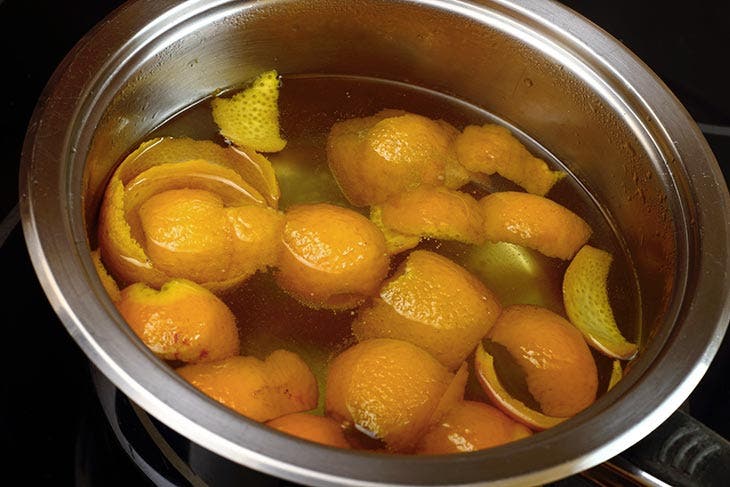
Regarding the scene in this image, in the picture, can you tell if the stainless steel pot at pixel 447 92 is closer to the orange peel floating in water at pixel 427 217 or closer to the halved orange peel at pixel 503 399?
the halved orange peel at pixel 503 399

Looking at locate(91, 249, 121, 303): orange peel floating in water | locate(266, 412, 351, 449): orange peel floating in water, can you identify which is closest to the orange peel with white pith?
locate(91, 249, 121, 303): orange peel floating in water

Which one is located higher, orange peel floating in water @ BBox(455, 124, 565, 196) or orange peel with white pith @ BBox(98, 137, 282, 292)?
orange peel floating in water @ BBox(455, 124, 565, 196)

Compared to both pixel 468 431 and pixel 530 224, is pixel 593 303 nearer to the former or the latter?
pixel 530 224

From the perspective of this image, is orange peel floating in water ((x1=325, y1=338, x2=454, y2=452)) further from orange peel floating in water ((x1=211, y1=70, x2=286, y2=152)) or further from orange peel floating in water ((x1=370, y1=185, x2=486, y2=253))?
orange peel floating in water ((x1=211, y1=70, x2=286, y2=152))

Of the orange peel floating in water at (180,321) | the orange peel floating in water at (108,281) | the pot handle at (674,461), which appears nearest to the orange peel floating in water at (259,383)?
the orange peel floating in water at (180,321)

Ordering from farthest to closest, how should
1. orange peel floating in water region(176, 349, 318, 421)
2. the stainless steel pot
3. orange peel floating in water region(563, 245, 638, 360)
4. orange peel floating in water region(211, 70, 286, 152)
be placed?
orange peel floating in water region(211, 70, 286, 152) → orange peel floating in water region(563, 245, 638, 360) → orange peel floating in water region(176, 349, 318, 421) → the stainless steel pot

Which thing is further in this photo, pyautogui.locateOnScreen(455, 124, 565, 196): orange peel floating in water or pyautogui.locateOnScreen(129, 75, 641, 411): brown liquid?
pyautogui.locateOnScreen(455, 124, 565, 196): orange peel floating in water
